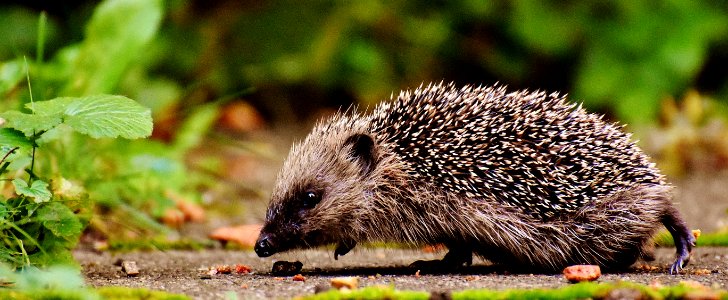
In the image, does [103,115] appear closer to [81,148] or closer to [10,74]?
[10,74]

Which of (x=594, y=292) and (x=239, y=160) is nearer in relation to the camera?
(x=594, y=292)

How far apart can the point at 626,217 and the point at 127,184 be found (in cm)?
477

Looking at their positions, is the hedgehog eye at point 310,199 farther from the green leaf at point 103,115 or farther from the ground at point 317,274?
the green leaf at point 103,115

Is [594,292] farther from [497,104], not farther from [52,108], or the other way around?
[52,108]

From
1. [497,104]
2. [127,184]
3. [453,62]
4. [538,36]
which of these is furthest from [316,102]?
[497,104]

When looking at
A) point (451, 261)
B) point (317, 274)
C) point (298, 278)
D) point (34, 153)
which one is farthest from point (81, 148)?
point (451, 261)

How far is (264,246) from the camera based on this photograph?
21.3ft

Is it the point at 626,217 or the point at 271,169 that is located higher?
the point at 271,169

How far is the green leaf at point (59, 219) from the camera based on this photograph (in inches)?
227

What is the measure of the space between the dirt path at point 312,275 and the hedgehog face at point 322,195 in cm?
27

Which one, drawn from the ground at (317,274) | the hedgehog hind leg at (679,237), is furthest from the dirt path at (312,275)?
the hedgehog hind leg at (679,237)

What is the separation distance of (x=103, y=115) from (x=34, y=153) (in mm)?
531

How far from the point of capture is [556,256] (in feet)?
21.2

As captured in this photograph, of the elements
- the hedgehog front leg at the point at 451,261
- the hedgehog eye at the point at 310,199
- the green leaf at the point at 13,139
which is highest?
the green leaf at the point at 13,139
